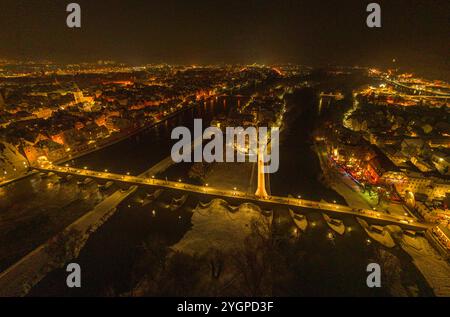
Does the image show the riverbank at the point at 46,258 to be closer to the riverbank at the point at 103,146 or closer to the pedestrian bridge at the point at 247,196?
the pedestrian bridge at the point at 247,196

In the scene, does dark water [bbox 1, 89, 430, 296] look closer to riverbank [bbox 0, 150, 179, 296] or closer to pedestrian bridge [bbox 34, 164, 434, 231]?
riverbank [bbox 0, 150, 179, 296]

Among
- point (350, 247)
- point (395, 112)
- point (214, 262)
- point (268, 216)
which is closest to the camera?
point (214, 262)

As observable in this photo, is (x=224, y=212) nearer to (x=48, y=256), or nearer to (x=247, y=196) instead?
(x=247, y=196)

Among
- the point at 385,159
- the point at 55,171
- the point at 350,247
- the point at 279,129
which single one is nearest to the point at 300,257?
the point at 350,247

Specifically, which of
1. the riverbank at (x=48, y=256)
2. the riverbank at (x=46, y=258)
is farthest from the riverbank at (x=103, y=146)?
the riverbank at (x=46, y=258)

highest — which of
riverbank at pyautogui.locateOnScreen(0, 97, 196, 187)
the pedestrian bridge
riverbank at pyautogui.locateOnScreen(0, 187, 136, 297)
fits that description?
riverbank at pyautogui.locateOnScreen(0, 97, 196, 187)

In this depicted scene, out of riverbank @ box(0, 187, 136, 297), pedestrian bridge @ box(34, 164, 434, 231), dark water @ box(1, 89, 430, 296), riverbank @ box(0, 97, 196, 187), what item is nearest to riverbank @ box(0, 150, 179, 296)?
riverbank @ box(0, 187, 136, 297)

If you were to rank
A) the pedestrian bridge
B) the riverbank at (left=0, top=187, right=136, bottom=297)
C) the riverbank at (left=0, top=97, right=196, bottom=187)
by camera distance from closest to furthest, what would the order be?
the riverbank at (left=0, top=187, right=136, bottom=297) < the pedestrian bridge < the riverbank at (left=0, top=97, right=196, bottom=187)

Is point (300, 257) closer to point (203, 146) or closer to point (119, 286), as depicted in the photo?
point (119, 286)
